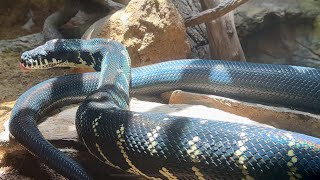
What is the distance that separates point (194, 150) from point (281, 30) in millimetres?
4352

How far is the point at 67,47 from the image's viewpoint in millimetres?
4652

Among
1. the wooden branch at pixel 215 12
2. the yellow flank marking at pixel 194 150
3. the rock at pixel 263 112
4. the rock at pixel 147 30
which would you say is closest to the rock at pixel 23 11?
the rock at pixel 147 30

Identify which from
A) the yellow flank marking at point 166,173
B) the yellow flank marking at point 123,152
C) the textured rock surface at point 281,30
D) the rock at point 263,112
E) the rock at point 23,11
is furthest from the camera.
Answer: the rock at point 23,11

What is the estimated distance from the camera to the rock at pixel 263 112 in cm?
352

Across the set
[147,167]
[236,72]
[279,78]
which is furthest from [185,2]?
[147,167]

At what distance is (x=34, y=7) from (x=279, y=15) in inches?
180

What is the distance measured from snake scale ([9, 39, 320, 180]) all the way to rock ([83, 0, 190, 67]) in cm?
32

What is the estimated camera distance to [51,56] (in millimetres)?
4664

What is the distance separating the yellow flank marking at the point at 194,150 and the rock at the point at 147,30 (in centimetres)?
241

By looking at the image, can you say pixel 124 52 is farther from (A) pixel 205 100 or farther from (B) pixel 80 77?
(A) pixel 205 100

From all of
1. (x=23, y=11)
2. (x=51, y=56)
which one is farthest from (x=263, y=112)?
(x=23, y=11)

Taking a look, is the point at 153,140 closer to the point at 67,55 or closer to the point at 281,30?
the point at 67,55

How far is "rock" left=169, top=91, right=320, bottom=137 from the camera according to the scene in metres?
3.52

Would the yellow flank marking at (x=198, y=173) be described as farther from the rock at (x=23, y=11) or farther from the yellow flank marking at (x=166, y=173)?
the rock at (x=23, y=11)
